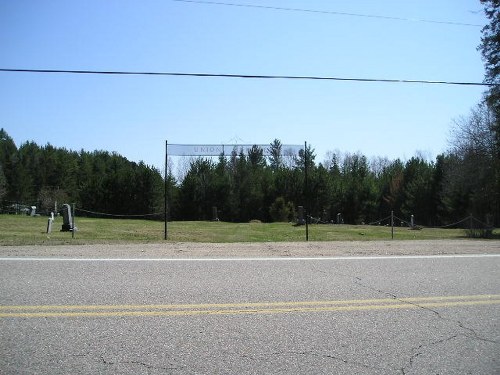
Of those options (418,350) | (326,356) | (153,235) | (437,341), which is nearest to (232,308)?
(326,356)

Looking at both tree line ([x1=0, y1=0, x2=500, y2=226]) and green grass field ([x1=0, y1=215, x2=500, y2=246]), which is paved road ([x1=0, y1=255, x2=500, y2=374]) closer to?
green grass field ([x1=0, y1=215, x2=500, y2=246])

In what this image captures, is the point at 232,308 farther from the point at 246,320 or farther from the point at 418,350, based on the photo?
the point at 418,350

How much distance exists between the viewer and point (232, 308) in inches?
198

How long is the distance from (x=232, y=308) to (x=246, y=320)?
46 centimetres

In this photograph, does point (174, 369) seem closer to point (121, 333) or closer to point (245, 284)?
point (121, 333)

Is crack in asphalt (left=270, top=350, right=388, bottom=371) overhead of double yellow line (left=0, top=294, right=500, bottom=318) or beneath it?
beneath

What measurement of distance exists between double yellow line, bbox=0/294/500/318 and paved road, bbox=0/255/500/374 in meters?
0.01

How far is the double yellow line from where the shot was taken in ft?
15.6

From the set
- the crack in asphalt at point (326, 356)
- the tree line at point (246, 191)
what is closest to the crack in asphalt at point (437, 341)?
the crack in asphalt at point (326, 356)

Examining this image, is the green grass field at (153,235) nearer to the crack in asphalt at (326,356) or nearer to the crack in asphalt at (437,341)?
the crack in asphalt at (437,341)

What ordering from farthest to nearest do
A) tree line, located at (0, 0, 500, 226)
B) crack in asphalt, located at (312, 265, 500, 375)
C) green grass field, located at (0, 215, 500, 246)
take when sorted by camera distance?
1. tree line, located at (0, 0, 500, 226)
2. green grass field, located at (0, 215, 500, 246)
3. crack in asphalt, located at (312, 265, 500, 375)

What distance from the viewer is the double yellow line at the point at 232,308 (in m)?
4.76

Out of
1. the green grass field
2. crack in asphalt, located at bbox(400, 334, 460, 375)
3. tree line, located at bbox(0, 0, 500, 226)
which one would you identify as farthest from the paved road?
tree line, located at bbox(0, 0, 500, 226)

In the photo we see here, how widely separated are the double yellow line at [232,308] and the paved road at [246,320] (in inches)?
0.6
